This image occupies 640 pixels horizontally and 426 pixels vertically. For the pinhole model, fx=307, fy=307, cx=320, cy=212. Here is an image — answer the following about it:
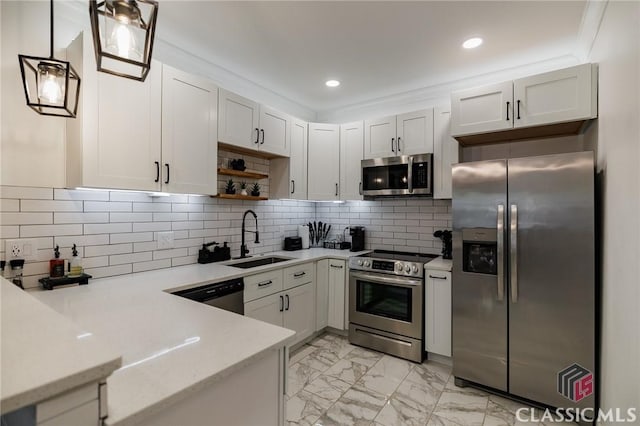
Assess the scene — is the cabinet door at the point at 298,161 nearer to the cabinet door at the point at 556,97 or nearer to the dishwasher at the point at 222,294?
the dishwasher at the point at 222,294

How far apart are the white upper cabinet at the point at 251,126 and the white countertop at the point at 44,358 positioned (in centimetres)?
207

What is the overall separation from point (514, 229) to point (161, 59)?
10.0ft

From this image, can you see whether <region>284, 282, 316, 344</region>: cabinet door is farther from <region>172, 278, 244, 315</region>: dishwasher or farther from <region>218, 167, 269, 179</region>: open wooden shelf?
<region>218, 167, 269, 179</region>: open wooden shelf

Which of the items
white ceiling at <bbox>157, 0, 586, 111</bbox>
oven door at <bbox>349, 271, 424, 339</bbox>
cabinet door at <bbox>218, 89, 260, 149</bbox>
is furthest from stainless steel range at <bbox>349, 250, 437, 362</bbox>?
white ceiling at <bbox>157, 0, 586, 111</bbox>

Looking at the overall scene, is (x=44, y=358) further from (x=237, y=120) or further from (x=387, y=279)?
(x=387, y=279)

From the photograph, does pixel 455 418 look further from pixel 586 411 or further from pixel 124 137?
pixel 124 137

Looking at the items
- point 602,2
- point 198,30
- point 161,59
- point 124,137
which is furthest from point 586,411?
point 161,59

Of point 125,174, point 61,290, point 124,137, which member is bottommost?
point 61,290

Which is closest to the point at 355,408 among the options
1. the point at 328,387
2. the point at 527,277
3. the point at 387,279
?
the point at 328,387

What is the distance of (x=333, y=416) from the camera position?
2.09 meters

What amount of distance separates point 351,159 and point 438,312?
1891 mm

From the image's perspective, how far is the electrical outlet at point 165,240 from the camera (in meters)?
2.52

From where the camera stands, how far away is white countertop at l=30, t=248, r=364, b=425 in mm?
818

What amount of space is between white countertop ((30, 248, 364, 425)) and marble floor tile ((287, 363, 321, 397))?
119 cm
